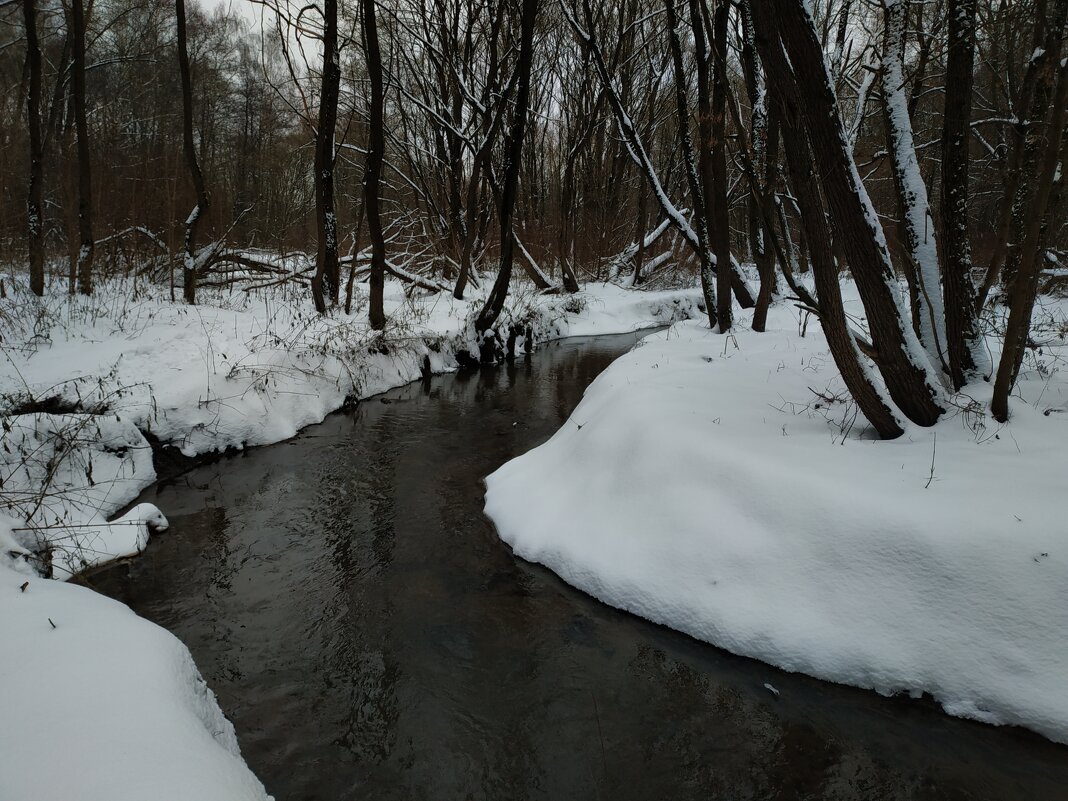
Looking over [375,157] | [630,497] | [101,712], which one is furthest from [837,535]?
[375,157]

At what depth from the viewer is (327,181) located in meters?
10.8

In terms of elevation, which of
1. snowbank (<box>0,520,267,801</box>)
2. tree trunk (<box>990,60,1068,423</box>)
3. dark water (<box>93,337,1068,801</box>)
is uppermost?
tree trunk (<box>990,60,1068,423</box>)

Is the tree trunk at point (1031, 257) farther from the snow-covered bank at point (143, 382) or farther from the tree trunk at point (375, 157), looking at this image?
the tree trunk at point (375, 157)

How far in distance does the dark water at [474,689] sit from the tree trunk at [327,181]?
6.64 metres

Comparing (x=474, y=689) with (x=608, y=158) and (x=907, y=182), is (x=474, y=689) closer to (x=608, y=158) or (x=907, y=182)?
(x=907, y=182)

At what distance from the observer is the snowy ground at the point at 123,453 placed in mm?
1956

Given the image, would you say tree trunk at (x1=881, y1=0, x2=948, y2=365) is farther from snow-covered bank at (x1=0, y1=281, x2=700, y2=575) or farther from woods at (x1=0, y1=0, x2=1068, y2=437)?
snow-covered bank at (x1=0, y1=281, x2=700, y2=575)

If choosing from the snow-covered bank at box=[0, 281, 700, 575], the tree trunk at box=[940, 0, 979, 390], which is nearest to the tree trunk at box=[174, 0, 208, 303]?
the snow-covered bank at box=[0, 281, 700, 575]

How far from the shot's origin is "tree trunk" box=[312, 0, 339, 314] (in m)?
10.2

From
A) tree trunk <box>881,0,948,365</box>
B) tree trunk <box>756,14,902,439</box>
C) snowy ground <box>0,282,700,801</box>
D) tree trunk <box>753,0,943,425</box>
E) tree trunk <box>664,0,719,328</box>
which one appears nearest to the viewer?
snowy ground <box>0,282,700,801</box>

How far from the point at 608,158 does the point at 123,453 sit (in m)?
22.0

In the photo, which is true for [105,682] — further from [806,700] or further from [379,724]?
[806,700]

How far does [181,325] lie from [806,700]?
840 centimetres

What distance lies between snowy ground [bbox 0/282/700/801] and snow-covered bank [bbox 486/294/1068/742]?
254 cm
